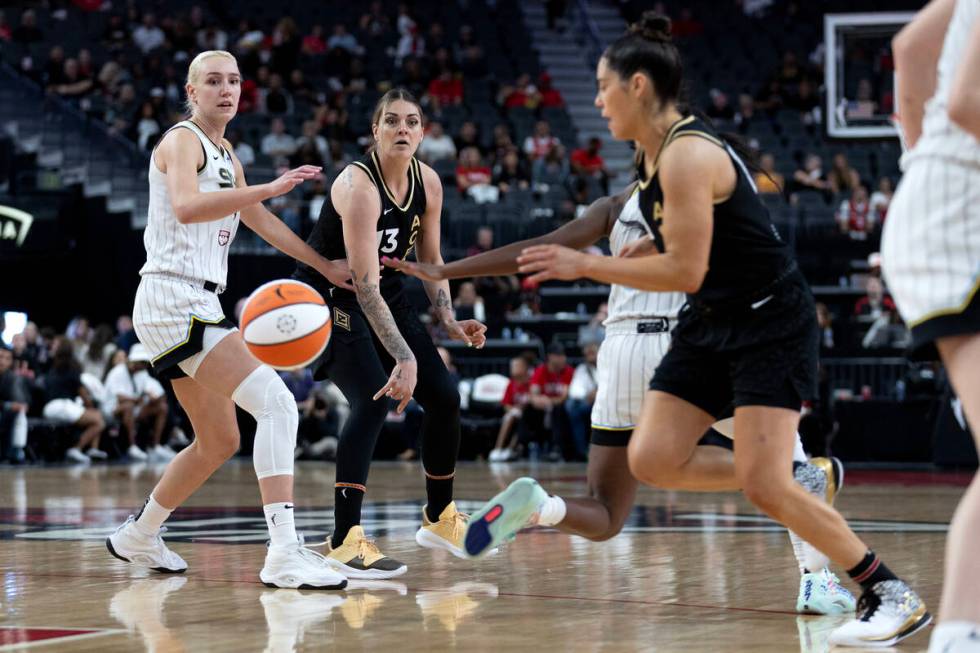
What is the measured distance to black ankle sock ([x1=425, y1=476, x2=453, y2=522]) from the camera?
6.71 metres

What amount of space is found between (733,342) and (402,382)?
193 cm

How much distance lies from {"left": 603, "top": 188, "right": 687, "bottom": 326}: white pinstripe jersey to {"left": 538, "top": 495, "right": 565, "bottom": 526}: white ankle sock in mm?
1039

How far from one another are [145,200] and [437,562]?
15025 mm

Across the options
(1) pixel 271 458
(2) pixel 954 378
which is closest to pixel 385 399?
(1) pixel 271 458

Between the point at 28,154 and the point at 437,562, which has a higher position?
the point at 28,154

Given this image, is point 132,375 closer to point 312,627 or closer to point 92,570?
point 92,570

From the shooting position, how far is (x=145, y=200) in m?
20.8

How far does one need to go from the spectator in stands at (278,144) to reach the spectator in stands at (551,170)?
382 cm

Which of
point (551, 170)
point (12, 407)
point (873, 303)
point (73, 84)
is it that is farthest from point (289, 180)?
point (73, 84)

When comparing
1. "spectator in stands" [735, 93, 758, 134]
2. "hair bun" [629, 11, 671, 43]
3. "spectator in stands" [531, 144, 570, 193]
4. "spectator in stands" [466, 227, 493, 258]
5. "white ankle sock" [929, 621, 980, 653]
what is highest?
"spectator in stands" [735, 93, 758, 134]

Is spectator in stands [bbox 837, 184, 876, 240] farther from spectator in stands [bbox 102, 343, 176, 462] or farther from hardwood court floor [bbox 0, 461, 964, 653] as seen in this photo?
hardwood court floor [bbox 0, 461, 964, 653]

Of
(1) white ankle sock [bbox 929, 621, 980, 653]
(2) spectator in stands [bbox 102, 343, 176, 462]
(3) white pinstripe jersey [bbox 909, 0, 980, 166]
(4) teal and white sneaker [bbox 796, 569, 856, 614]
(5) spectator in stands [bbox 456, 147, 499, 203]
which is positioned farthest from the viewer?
(5) spectator in stands [bbox 456, 147, 499, 203]

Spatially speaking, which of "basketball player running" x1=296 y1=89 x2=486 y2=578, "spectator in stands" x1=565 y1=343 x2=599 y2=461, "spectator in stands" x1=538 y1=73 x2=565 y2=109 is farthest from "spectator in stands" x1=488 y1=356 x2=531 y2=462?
"basketball player running" x1=296 y1=89 x2=486 y2=578

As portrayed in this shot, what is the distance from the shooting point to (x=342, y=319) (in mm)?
6582
